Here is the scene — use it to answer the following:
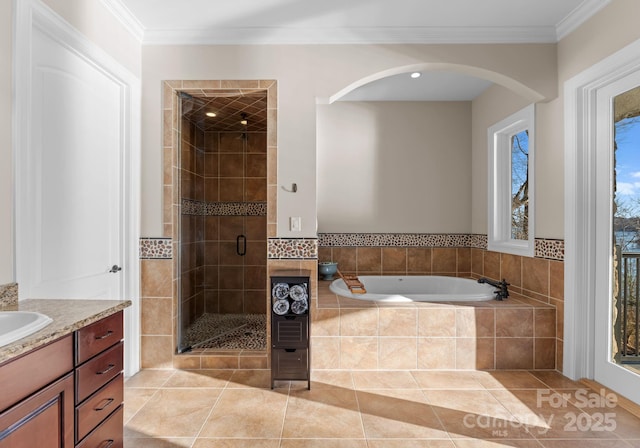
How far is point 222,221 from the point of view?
4285mm

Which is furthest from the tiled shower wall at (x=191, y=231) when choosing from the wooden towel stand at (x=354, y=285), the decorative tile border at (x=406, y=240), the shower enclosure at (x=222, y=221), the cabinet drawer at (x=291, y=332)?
the decorative tile border at (x=406, y=240)

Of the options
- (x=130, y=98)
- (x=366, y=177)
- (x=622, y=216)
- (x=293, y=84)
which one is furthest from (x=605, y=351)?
(x=130, y=98)

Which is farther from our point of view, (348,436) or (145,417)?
(145,417)

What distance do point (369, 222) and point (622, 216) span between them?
2.32 metres

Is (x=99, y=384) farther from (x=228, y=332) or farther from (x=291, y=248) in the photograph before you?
(x=228, y=332)

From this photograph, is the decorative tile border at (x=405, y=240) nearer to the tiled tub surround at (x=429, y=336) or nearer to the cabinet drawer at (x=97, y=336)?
the tiled tub surround at (x=429, y=336)

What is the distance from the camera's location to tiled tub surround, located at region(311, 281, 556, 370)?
2.83 meters

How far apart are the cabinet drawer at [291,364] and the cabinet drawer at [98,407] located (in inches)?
42.8

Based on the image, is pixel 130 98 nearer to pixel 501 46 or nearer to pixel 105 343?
pixel 105 343

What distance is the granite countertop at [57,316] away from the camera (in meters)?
1.12

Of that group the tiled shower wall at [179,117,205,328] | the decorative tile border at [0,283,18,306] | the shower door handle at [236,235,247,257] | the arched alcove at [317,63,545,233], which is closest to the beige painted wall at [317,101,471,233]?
the arched alcove at [317,63,545,233]

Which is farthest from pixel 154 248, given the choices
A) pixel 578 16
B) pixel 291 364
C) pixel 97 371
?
pixel 578 16

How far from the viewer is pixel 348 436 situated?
2014 mm

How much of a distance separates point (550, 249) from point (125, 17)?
3.61m
